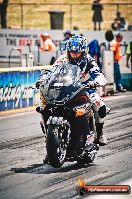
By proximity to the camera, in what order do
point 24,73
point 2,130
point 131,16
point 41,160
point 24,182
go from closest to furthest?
point 24,182 < point 41,160 < point 2,130 < point 24,73 < point 131,16

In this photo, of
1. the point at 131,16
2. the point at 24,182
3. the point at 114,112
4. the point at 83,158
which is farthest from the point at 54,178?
the point at 131,16

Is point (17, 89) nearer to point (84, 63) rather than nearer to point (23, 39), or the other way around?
point (84, 63)

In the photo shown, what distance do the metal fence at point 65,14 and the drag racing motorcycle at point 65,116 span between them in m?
26.9

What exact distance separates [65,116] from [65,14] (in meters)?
28.0

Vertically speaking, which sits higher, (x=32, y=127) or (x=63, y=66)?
(x=63, y=66)

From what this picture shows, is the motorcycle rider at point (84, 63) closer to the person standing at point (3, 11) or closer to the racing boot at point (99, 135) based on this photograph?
the racing boot at point (99, 135)

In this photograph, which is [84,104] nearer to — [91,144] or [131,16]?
[91,144]

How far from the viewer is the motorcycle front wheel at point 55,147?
27.8 ft

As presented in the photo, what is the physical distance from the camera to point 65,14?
3641 centimetres

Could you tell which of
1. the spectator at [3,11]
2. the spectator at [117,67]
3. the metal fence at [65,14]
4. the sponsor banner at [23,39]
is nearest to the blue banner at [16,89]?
the spectator at [117,67]

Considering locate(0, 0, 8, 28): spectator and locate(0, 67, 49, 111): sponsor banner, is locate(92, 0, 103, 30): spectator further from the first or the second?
locate(0, 67, 49, 111): sponsor banner

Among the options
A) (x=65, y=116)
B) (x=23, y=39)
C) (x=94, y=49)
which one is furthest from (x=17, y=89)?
(x=23, y=39)

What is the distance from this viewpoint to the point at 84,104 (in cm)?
895

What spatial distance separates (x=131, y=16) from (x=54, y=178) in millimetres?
28602
